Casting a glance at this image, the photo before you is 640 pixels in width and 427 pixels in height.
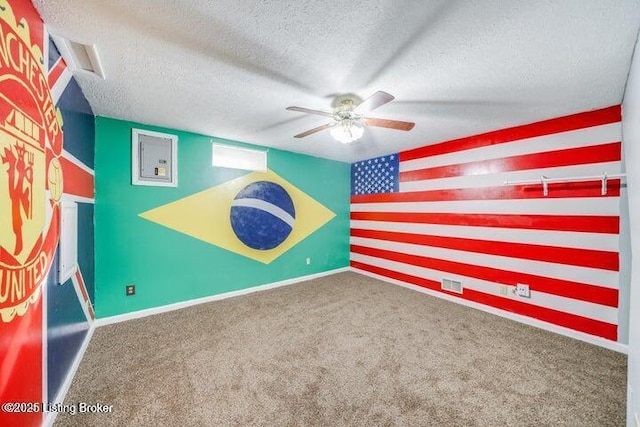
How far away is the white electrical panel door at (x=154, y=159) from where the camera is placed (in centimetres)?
276

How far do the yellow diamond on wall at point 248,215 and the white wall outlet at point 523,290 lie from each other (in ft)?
9.85

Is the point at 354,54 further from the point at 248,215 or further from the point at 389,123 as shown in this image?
the point at 248,215

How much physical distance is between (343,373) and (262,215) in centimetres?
246

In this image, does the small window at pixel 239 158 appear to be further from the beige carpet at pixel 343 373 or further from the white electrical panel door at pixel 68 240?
the beige carpet at pixel 343 373

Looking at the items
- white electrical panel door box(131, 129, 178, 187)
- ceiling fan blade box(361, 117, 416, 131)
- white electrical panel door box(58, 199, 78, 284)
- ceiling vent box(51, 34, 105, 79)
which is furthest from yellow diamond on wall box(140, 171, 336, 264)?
ceiling fan blade box(361, 117, 416, 131)

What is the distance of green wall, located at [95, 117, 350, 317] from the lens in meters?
2.61

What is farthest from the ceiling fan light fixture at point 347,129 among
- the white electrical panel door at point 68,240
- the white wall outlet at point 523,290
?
the white wall outlet at point 523,290

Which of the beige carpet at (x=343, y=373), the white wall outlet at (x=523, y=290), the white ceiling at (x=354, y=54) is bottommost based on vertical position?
the beige carpet at (x=343, y=373)

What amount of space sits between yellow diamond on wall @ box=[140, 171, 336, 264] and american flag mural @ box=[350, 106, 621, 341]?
1683 mm

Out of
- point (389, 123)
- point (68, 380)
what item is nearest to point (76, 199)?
point (68, 380)

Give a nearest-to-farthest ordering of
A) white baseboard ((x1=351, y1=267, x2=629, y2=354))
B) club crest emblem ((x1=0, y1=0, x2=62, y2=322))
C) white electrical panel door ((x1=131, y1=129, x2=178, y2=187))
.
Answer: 1. club crest emblem ((x1=0, y1=0, x2=62, y2=322))
2. white baseboard ((x1=351, y1=267, x2=629, y2=354))
3. white electrical panel door ((x1=131, y1=129, x2=178, y2=187))

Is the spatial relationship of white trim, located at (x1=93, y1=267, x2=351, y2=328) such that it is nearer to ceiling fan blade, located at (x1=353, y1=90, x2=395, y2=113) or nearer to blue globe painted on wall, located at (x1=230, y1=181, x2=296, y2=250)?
blue globe painted on wall, located at (x1=230, y1=181, x2=296, y2=250)

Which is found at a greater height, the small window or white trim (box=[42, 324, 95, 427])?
the small window

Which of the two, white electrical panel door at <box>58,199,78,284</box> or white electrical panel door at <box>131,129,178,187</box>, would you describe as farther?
white electrical panel door at <box>131,129,178,187</box>
